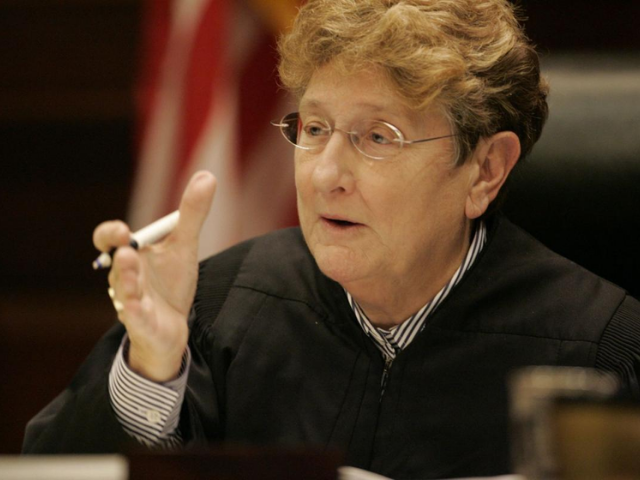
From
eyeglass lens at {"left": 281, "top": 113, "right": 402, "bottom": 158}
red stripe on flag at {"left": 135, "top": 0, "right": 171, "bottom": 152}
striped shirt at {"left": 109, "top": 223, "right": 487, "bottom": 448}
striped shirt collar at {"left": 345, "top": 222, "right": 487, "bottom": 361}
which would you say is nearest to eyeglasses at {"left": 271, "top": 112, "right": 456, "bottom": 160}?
eyeglass lens at {"left": 281, "top": 113, "right": 402, "bottom": 158}

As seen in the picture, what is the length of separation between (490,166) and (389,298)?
0.30 meters

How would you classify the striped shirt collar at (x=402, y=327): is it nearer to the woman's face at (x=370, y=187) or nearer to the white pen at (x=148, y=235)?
the woman's face at (x=370, y=187)

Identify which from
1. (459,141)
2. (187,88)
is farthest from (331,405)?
(187,88)

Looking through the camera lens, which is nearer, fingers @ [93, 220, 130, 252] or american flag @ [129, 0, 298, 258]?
fingers @ [93, 220, 130, 252]

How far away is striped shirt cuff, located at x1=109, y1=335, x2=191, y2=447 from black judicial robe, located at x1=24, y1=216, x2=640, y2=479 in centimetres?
2

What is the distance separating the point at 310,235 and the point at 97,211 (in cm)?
209

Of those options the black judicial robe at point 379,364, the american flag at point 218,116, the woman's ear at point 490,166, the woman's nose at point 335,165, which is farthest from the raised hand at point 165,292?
the american flag at point 218,116

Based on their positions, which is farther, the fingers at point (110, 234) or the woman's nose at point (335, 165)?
the woman's nose at point (335, 165)

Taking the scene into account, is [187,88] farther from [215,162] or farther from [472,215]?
[472,215]

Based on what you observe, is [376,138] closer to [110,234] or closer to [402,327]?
[402,327]

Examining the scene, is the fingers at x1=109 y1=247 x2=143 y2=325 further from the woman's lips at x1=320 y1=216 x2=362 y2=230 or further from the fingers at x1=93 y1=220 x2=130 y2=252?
the woman's lips at x1=320 y1=216 x2=362 y2=230

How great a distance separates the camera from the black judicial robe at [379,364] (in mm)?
1360

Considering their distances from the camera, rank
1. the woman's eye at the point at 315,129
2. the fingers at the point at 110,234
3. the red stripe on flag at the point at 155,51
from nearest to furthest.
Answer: the fingers at the point at 110,234 → the woman's eye at the point at 315,129 → the red stripe on flag at the point at 155,51

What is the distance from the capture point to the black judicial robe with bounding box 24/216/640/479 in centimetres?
136
